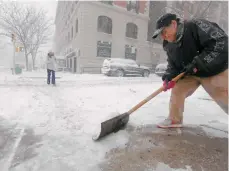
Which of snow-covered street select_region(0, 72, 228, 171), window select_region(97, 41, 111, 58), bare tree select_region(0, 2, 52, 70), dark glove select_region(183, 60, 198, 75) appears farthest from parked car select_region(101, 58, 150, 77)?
dark glove select_region(183, 60, 198, 75)

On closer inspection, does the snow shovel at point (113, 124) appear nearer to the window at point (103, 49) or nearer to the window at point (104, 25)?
the window at point (103, 49)

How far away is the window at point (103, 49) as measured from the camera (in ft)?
76.3

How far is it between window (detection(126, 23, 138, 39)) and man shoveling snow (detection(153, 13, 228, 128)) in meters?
22.8

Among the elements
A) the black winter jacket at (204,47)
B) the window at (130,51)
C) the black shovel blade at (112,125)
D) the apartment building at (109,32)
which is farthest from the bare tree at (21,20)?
the black winter jacket at (204,47)

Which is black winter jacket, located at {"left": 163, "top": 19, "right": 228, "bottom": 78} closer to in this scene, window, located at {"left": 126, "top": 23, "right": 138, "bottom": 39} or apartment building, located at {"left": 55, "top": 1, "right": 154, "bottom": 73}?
apartment building, located at {"left": 55, "top": 1, "right": 154, "bottom": 73}

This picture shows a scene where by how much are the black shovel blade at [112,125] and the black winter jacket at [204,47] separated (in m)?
1.31

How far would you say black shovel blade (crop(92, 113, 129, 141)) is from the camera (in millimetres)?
3089

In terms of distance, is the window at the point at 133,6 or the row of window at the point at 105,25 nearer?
the row of window at the point at 105,25

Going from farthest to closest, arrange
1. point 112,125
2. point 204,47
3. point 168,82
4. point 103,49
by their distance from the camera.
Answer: point 103,49 → point 168,82 → point 112,125 → point 204,47

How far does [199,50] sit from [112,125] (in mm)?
1666

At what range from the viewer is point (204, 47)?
2959mm

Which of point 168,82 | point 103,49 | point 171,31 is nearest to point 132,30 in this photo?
point 103,49

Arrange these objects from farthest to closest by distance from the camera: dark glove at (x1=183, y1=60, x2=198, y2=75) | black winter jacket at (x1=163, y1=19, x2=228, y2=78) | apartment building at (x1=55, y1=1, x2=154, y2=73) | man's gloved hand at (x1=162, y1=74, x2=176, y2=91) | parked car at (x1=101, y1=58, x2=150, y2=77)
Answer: apartment building at (x1=55, y1=1, x2=154, y2=73) < parked car at (x1=101, y1=58, x2=150, y2=77) < man's gloved hand at (x1=162, y1=74, x2=176, y2=91) < dark glove at (x1=183, y1=60, x2=198, y2=75) < black winter jacket at (x1=163, y1=19, x2=228, y2=78)

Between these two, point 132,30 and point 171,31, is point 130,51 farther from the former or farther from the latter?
point 171,31
